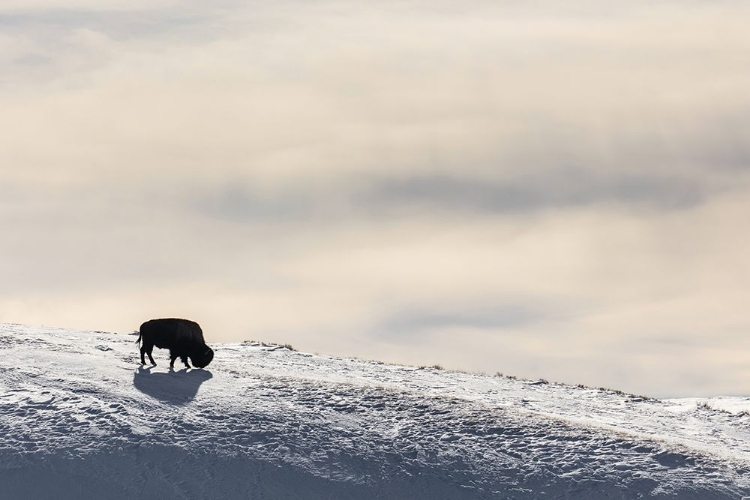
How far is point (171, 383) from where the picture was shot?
98.6ft

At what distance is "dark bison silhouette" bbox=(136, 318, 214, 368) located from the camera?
31672 mm

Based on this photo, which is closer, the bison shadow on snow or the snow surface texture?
the snow surface texture

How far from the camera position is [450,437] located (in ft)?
→ 89.0

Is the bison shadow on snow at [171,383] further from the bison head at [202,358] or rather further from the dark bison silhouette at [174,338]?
the dark bison silhouette at [174,338]

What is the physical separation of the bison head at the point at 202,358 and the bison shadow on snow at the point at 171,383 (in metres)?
0.27

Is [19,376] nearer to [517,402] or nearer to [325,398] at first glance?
[325,398]

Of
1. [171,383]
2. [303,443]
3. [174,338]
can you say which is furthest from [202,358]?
[303,443]

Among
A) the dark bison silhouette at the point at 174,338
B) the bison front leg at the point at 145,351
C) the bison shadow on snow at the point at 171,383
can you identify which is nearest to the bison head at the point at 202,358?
the dark bison silhouette at the point at 174,338

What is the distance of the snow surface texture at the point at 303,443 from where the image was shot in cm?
2411

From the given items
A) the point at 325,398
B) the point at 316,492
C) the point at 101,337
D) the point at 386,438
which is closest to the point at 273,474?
the point at 316,492

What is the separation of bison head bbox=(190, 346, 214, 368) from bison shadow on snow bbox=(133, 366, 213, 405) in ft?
0.87

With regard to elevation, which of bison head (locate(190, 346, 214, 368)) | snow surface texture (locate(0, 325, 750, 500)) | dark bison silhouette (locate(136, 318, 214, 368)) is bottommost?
snow surface texture (locate(0, 325, 750, 500))

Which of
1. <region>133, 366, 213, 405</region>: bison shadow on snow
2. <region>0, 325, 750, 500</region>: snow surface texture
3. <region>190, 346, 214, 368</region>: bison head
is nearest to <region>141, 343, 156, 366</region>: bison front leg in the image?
<region>133, 366, 213, 405</region>: bison shadow on snow

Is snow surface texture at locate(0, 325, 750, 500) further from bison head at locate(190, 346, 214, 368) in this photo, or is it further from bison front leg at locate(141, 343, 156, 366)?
bison front leg at locate(141, 343, 156, 366)
